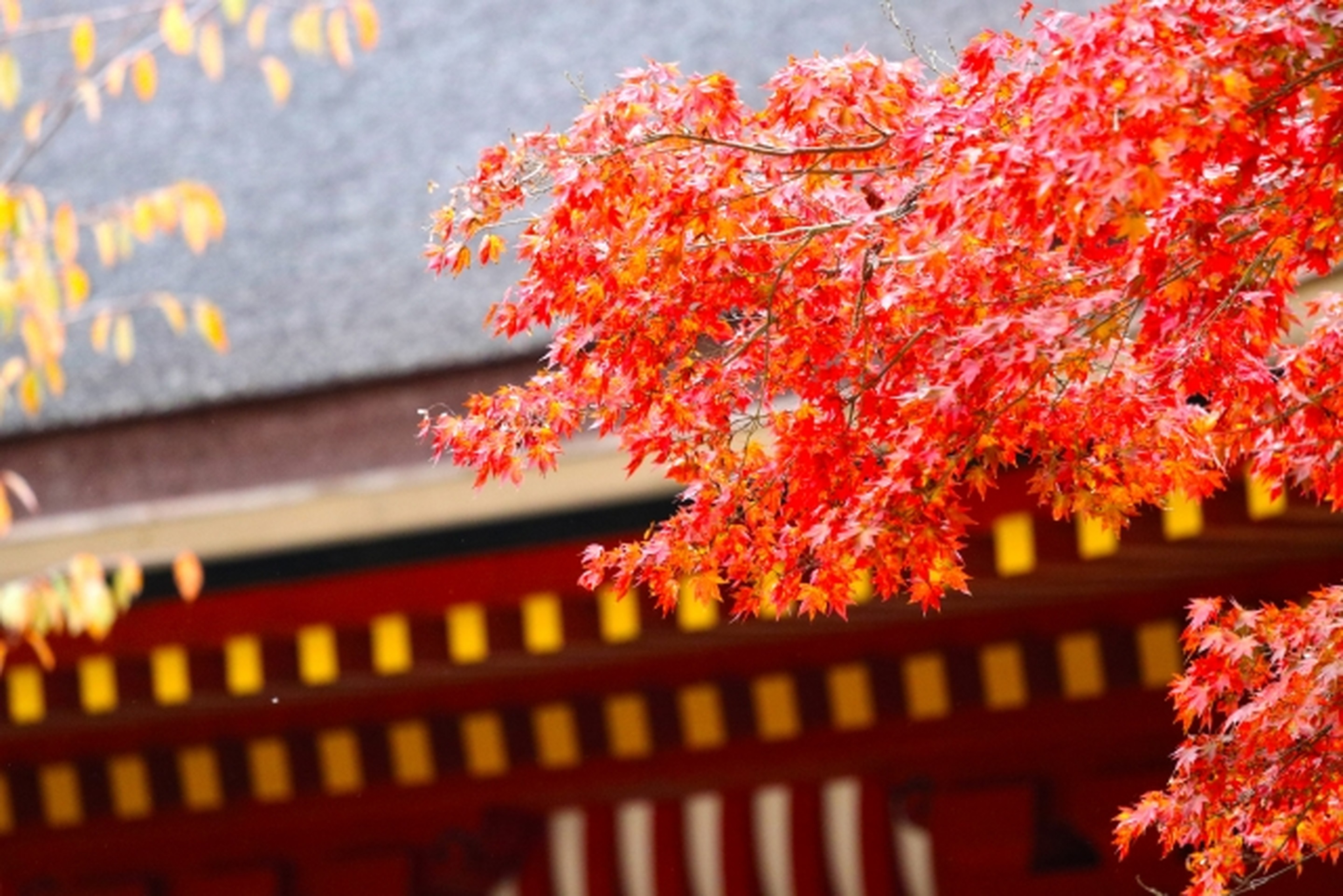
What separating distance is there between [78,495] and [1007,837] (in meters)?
1.53

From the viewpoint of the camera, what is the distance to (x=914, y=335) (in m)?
1.24

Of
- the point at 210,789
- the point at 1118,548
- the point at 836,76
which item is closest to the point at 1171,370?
the point at 836,76

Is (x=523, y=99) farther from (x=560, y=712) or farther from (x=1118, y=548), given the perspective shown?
(x=1118, y=548)

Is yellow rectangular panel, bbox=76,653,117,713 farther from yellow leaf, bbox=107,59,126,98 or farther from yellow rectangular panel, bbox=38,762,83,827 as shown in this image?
yellow leaf, bbox=107,59,126,98

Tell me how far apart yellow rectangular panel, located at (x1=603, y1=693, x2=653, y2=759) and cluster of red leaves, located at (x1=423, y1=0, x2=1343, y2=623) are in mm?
1317

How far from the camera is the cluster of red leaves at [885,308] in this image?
3.77 ft

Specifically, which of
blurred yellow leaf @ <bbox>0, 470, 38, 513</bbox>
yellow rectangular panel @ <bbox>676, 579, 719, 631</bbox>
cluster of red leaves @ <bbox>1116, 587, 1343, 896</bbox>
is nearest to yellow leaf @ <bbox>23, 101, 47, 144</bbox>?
A: blurred yellow leaf @ <bbox>0, 470, 38, 513</bbox>

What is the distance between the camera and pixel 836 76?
1259mm

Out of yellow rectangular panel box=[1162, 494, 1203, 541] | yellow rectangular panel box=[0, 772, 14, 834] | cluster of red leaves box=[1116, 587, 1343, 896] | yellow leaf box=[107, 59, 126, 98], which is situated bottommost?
cluster of red leaves box=[1116, 587, 1343, 896]

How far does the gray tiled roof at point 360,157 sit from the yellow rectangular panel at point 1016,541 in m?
0.68

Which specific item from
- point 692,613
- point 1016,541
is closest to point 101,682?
point 692,613

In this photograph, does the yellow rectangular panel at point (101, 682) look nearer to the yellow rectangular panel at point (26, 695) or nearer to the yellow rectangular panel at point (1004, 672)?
the yellow rectangular panel at point (26, 695)

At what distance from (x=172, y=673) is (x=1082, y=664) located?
1.43m

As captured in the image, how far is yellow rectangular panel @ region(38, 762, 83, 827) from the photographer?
2877 mm
